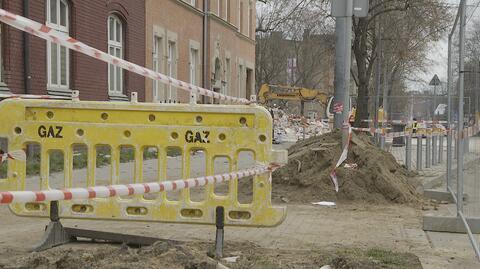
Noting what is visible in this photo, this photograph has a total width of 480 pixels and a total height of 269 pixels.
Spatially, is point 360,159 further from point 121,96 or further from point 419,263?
point 121,96

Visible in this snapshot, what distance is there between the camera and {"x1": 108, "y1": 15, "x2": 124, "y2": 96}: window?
20.1m

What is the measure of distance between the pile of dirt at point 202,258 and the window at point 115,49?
1432 cm

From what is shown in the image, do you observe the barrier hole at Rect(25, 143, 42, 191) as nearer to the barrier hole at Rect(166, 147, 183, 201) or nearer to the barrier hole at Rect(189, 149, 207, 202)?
the barrier hole at Rect(166, 147, 183, 201)

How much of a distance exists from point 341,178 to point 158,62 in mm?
15420

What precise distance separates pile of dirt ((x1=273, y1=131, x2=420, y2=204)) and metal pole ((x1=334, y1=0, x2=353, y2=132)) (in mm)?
1124

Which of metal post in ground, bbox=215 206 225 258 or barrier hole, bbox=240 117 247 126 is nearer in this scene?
metal post in ground, bbox=215 206 225 258

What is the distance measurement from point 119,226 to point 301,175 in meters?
3.93

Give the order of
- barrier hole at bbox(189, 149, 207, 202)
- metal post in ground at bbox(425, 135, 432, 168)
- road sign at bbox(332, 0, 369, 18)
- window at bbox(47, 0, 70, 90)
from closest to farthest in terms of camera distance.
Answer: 1. barrier hole at bbox(189, 149, 207, 202)
2. road sign at bbox(332, 0, 369, 18)
3. window at bbox(47, 0, 70, 90)
4. metal post in ground at bbox(425, 135, 432, 168)

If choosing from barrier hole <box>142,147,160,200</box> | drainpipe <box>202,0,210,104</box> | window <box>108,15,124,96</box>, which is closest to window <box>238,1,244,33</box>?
drainpipe <box>202,0,210,104</box>

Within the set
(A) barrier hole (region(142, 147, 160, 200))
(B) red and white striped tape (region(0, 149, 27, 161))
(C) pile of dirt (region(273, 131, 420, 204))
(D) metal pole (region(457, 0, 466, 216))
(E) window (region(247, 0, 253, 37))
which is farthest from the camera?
(E) window (region(247, 0, 253, 37))

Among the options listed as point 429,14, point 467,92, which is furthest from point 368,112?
point 467,92

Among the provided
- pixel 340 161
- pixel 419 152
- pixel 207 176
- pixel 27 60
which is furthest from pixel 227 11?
pixel 207 176

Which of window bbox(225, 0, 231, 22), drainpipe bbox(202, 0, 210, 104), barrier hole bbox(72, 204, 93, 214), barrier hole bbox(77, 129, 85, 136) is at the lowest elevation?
barrier hole bbox(72, 204, 93, 214)

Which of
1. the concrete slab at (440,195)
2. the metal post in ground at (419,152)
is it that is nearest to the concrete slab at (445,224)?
the concrete slab at (440,195)
